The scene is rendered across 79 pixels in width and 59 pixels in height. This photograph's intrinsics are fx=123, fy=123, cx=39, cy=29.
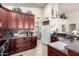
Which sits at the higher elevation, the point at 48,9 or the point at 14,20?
the point at 48,9

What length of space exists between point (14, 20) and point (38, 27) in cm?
49

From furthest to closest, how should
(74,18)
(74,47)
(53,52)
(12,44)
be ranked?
1. (12,44)
2. (53,52)
3. (74,18)
4. (74,47)

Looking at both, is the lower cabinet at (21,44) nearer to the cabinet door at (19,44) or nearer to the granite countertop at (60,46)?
the cabinet door at (19,44)

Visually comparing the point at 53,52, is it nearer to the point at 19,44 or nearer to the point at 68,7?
the point at 19,44

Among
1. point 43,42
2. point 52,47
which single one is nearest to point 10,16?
point 43,42

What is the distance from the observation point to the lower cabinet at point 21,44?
8.13 ft

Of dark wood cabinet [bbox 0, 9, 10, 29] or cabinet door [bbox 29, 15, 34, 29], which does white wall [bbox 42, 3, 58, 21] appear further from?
dark wood cabinet [bbox 0, 9, 10, 29]

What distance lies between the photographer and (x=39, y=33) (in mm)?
2463

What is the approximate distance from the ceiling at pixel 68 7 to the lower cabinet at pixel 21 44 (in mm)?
783

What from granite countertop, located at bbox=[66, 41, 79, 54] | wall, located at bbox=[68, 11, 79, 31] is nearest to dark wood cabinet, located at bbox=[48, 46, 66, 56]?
granite countertop, located at bbox=[66, 41, 79, 54]

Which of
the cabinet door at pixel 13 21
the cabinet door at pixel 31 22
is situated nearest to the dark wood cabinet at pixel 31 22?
the cabinet door at pixel 31 22

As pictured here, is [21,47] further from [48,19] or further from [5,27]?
[48,19]

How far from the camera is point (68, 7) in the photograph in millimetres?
2324

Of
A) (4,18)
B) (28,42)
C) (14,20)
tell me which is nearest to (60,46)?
(28,42)
